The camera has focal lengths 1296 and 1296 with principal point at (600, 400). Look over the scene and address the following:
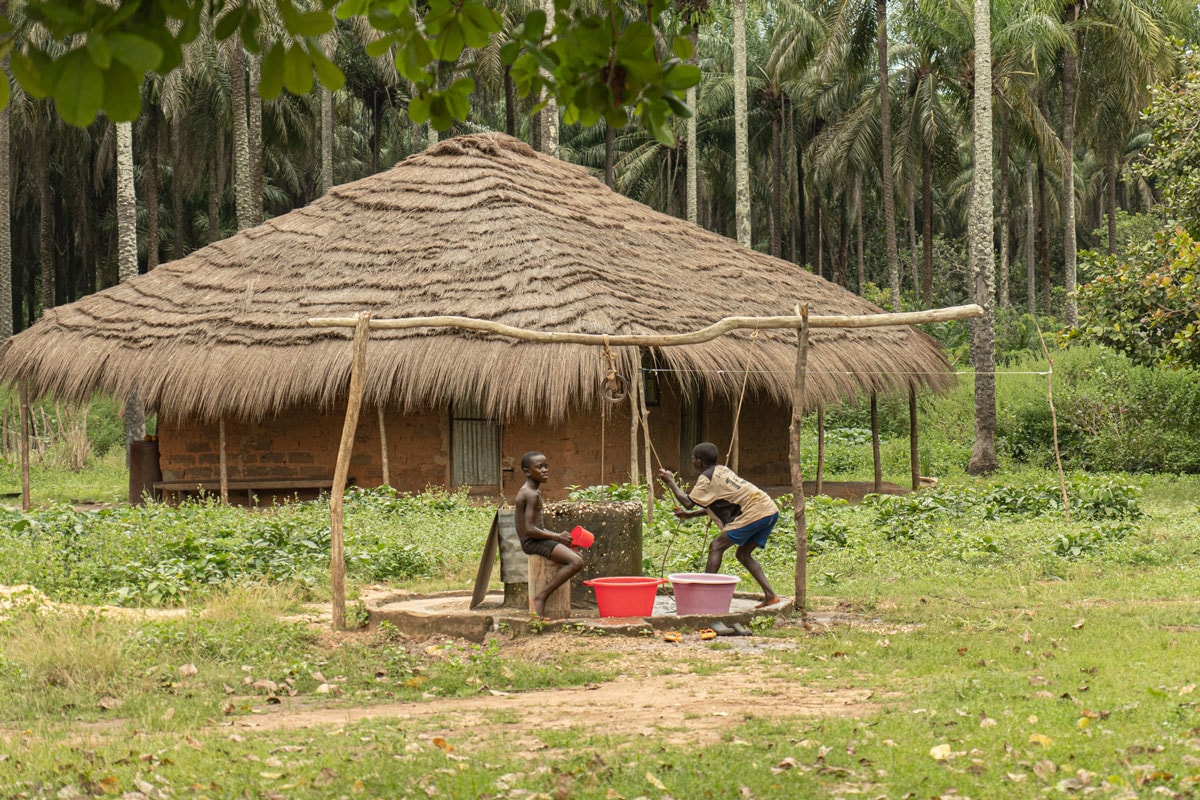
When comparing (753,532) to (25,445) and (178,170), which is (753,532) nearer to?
(25,445)

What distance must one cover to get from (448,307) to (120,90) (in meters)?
13.2

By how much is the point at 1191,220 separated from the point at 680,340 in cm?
984

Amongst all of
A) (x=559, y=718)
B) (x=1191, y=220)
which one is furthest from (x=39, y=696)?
(x=1191, y=220)

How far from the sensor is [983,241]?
20.7m

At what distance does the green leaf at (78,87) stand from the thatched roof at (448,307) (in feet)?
37.6

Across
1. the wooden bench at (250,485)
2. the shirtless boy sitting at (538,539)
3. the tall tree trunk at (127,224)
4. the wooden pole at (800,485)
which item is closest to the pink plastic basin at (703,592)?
the wooden pole at (800,485)

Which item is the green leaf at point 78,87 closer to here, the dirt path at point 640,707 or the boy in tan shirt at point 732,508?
the dirt path at point 640,707

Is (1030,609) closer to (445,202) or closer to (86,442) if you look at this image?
(445,202)

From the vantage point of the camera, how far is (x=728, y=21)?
4809 centimetres

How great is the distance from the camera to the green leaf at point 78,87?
2781mm

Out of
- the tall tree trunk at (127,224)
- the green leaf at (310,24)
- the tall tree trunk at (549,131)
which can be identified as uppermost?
the tall tree trunk at (549,131)

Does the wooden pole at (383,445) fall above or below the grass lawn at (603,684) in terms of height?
above

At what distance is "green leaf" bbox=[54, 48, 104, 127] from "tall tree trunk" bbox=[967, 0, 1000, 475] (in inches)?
725

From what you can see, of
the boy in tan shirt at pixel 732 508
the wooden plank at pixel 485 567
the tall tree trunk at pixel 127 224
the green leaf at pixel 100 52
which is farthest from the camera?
the tall tree trunk at pixel 127 224
